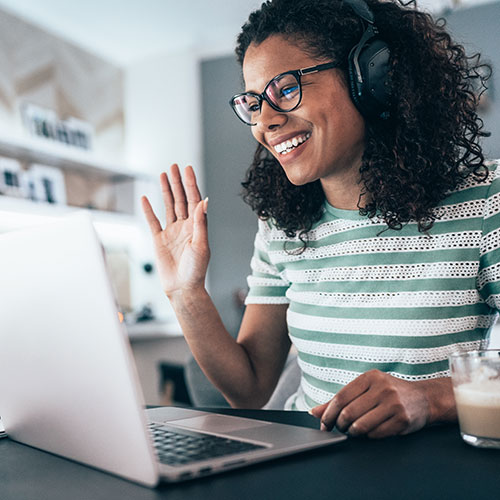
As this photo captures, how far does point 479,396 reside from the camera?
588mm

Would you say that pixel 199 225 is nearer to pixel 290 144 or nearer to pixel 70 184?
pixel 290 144

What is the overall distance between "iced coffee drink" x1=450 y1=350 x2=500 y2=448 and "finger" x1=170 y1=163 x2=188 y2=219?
2.02ft

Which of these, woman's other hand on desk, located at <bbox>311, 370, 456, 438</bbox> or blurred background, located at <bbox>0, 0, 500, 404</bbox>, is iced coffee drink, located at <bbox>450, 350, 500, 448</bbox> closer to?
woman's other hand on desk, located at <bbox>311, 370, 456, 438</bbox>

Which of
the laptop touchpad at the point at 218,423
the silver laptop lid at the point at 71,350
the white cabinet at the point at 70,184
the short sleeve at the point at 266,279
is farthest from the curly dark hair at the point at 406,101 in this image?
the white cabinet at the point at 70,184

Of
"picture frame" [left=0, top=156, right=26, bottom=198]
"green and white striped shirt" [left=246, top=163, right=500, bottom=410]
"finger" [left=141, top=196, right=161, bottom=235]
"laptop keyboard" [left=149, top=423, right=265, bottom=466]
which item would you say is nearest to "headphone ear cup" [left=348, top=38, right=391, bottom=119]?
"green and white striped shirt" [left=246, top=163, right=500, bottom=410]

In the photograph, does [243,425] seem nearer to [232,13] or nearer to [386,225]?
[386,225]

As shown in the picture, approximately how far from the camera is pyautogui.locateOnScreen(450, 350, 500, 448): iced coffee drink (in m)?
0.57

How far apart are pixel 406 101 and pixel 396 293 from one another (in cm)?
34

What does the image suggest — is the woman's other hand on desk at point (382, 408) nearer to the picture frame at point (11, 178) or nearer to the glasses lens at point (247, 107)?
the glasses lens at point (247, 107)

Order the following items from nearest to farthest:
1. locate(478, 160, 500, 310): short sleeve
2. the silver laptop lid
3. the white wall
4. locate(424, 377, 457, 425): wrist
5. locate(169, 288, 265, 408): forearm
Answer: the silver laptop lid, locate(424, 377, 457, 425): wrist, locate(478, 160, 500, 310): short sleeve, locate(169, 288, 265, 408): forearm, the white wall

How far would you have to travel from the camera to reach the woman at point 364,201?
0.99 m

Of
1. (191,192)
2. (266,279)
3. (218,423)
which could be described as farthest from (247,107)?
(218,423)

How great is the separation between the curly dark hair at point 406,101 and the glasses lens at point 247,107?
0.12 meters

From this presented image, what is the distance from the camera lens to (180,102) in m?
4.15
